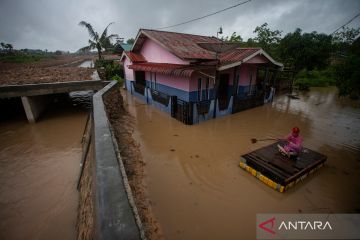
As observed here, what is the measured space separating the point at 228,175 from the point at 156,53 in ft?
32.7

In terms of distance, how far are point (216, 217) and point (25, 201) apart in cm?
540

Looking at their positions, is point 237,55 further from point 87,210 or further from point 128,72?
point 87,210

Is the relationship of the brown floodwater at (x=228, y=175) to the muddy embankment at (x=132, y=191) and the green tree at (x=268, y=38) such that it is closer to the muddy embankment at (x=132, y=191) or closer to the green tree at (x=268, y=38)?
the muddy embankment at (x=132, y=191)

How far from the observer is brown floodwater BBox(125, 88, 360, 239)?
393 cm

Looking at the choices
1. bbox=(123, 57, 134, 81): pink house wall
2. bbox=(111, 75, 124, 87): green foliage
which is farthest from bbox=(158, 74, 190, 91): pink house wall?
bbox=(111, 75, 124, 87): green foliage

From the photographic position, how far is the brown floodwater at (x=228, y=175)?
12.9 ft

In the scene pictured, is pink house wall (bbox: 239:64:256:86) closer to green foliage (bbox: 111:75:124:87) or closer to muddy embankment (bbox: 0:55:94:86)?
muddy embankment (bbox: 0:55:94:86)

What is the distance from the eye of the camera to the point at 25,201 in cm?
502

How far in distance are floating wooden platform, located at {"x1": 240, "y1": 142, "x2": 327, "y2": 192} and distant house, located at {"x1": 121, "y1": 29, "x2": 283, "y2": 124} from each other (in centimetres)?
408

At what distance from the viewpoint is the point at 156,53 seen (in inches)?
483

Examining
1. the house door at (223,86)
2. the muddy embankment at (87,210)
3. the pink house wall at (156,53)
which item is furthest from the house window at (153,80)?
the muddy embankment at (87,210)

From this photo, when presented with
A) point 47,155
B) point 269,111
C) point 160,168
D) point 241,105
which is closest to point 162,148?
point 160,168

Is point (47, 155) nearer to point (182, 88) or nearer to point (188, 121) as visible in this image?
point (188, 121)

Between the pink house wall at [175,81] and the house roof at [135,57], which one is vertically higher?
the house roof at [135,57]
